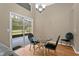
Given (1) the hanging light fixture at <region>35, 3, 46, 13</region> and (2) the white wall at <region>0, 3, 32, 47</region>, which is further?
(1) the hanging light fixture at <region>35, 3, 46, 13</region>

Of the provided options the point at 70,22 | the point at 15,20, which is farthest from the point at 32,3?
the point at 70,22

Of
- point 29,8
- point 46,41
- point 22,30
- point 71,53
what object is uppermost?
point 29,8

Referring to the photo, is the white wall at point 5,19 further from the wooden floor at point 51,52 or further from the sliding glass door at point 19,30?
the wooden floor at point 51,52

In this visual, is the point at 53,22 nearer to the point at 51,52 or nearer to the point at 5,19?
the point at 51,52

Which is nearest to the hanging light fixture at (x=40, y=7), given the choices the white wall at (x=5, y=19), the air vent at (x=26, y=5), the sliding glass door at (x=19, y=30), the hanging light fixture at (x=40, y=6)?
the hanging light fixture at (x=40, y=6)

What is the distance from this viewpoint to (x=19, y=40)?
2422mm

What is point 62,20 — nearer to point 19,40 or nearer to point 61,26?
point 61,26

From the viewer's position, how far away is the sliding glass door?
2367 mm

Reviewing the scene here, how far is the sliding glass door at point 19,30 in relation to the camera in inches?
93.2

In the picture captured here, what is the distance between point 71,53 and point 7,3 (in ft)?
5.31

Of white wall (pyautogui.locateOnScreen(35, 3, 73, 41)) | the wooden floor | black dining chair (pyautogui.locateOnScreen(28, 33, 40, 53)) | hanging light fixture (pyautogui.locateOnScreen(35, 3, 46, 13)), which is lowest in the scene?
the wooden floor

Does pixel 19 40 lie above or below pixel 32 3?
below

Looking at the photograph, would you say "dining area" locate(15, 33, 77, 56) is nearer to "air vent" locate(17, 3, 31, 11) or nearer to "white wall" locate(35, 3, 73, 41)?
"white wall" locate(35, 3, 73, 41)

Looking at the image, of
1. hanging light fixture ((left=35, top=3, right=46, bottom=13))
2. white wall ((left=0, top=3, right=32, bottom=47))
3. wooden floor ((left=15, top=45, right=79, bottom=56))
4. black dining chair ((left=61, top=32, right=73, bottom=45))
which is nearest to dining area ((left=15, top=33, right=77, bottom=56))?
wooden floor ((left=15, top=45, right=79, bottom=56))
